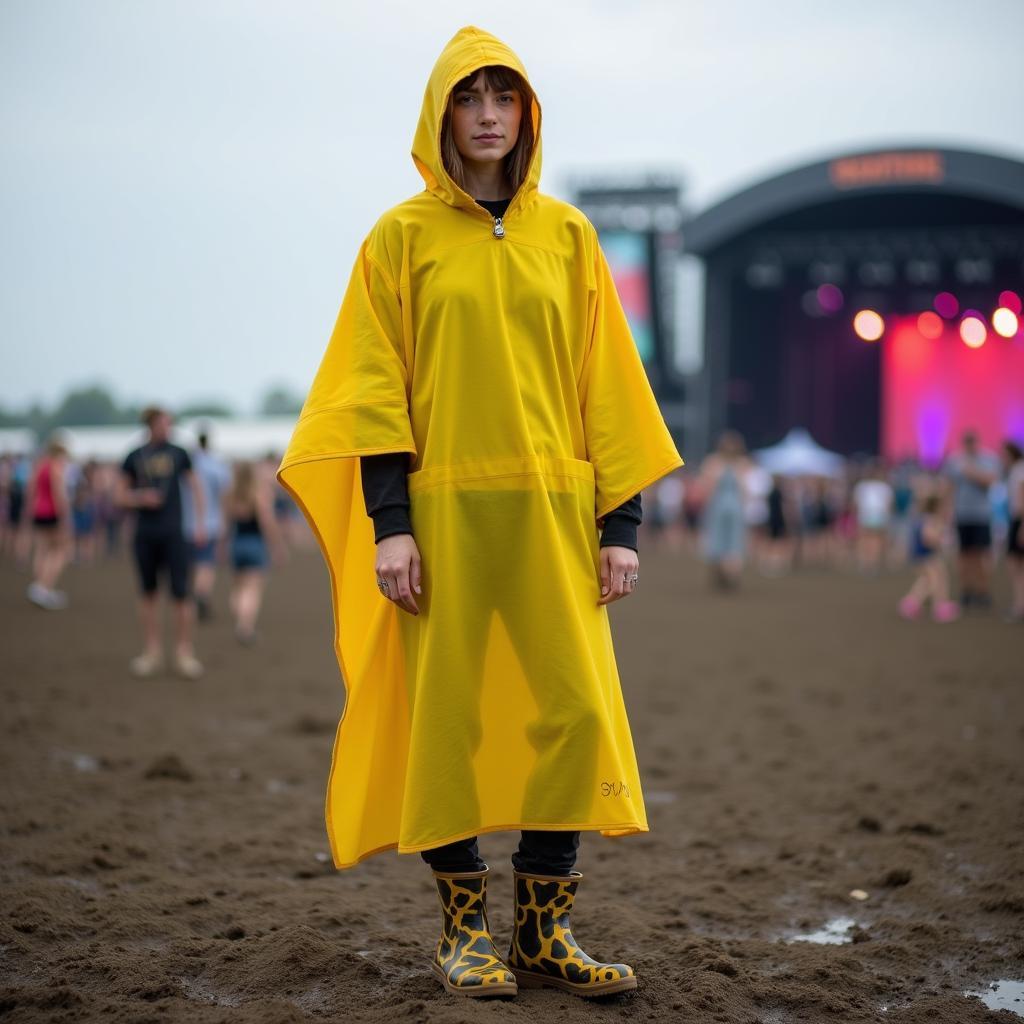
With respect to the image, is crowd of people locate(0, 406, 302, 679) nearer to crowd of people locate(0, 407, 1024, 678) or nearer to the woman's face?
crowd of people locate(0, 407, 1024, 678)

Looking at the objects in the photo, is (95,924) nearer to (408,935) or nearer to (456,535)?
(408,935)

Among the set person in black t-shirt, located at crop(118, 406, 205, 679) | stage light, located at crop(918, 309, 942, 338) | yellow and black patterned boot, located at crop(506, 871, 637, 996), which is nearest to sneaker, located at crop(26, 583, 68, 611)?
person in black t-shirt, located at crop(118, 406, 205, 679)

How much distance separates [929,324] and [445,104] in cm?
3199

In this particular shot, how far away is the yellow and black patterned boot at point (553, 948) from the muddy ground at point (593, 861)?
54 mm

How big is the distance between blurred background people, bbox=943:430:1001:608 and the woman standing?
11156mm

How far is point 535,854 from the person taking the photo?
301cm

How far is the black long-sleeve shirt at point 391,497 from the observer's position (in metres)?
2.93

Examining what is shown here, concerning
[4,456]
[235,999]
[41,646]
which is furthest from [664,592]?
[235,999]

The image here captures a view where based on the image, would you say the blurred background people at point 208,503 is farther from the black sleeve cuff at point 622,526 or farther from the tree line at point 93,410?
the tree line at point 93,410

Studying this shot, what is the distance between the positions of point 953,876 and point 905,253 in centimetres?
3154

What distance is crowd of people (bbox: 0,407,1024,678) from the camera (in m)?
8.79

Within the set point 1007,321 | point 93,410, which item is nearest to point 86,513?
point 1007,321

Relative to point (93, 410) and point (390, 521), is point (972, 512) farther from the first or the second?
point (93, 410)

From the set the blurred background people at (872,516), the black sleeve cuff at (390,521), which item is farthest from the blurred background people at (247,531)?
the blurred background people at (872,516)
